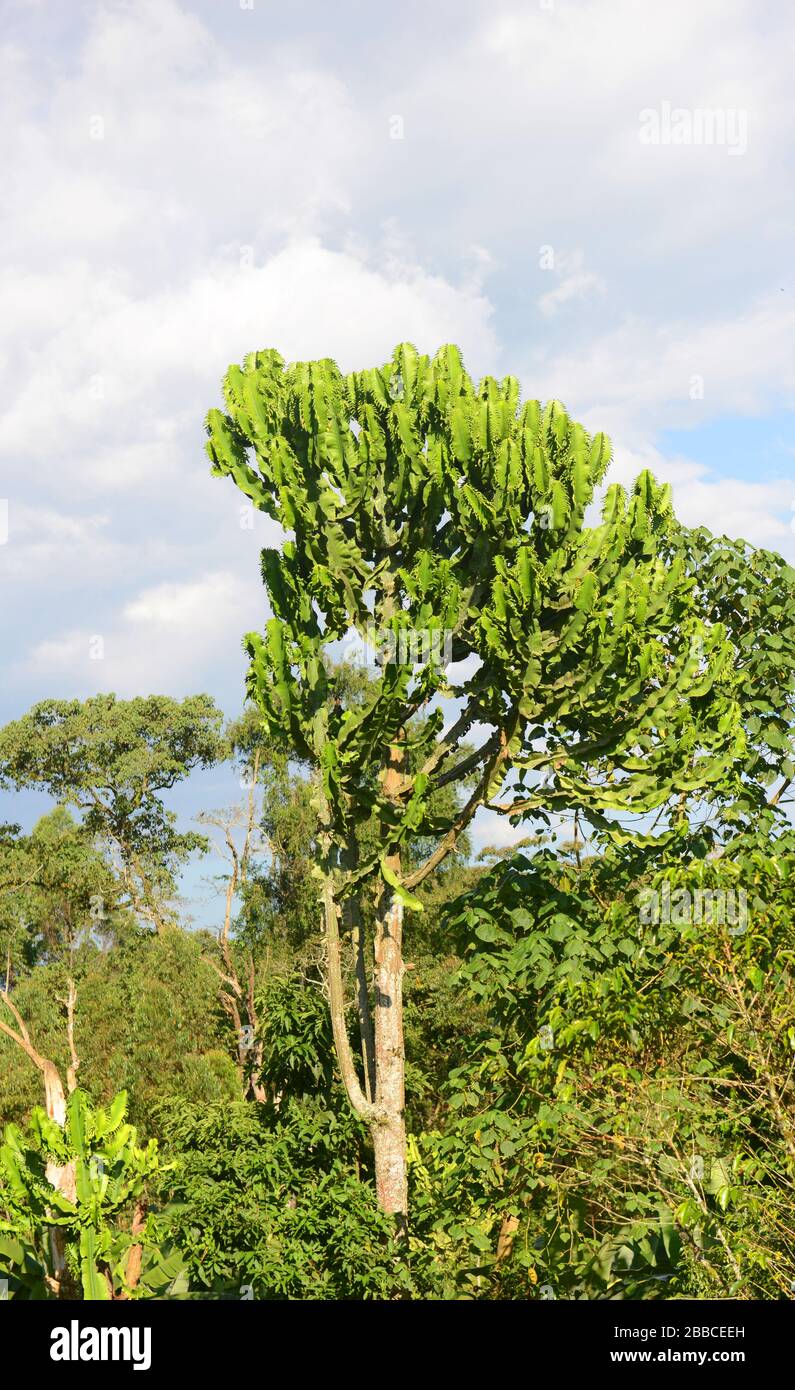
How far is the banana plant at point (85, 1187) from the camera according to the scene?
20.9ft

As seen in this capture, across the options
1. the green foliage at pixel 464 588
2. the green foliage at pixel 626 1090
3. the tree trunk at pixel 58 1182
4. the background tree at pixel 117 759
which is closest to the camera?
the green foliage at pixel 626 1090

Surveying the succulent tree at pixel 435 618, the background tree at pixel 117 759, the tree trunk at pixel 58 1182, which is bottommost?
the tree trunk at pixel 58 1182

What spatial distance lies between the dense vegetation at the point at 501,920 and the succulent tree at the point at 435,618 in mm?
35

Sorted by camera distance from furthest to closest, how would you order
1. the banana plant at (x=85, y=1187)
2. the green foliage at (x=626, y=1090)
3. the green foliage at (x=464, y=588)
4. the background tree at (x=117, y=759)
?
the background tree at (x=117, y=759)
the green foliage at (x=464, y=588)
the green foliage at (x=626, y=1090)
the banana plant at (x=85, y=1187)

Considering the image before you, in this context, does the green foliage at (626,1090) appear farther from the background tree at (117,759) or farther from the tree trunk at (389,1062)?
the background tree at (117,759)

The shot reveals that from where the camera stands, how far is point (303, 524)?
1029cm

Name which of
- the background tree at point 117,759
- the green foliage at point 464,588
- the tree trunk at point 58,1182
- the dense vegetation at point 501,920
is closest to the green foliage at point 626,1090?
the dense vegetation at point 501,920

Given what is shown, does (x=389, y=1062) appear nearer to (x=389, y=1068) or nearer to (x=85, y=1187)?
(x=389, y=1068)

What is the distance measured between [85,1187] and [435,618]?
5.08 metres

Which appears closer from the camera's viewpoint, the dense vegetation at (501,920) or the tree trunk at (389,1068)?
the dense vegetation at (501,920)

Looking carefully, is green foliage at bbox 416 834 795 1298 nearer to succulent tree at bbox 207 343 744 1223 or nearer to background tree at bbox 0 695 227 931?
succulent tree at bbox 207 343 744 1223

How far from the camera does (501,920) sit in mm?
10102

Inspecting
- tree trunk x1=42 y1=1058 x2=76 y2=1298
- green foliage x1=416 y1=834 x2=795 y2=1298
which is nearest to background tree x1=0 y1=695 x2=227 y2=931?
tree trunk x1=42 y1=1058 x2=76 y2=1298
